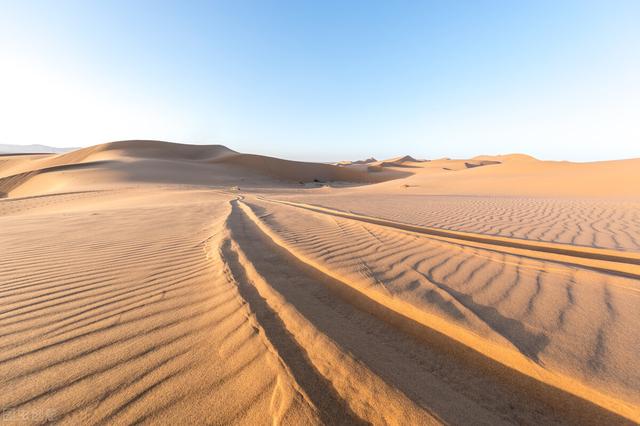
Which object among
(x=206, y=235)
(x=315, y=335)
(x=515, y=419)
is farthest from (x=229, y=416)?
(x=206, y=235)

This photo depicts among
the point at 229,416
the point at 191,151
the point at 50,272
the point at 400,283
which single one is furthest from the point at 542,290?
the point at 191,151

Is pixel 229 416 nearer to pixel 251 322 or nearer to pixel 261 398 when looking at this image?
pixel 261 398

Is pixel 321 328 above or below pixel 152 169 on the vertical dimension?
below

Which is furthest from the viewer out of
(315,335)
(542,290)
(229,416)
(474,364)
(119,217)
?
(119,217)

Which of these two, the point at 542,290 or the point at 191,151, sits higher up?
the point at 191,151

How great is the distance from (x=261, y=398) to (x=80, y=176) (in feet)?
79.6

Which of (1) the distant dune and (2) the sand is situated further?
(1) the distant dune

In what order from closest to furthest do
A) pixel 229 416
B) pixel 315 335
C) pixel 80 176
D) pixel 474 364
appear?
pixel 229 416 < pixel 474 364 < pixel 315 335 < pixel 80 176

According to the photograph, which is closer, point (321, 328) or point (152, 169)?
point (321, 328)

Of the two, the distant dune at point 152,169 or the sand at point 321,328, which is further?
the distant dune at point 152,169

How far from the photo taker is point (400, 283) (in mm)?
2814

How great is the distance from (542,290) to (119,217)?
7.94 metres

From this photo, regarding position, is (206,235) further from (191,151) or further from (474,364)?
(191,151)

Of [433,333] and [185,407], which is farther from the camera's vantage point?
[433,333]
